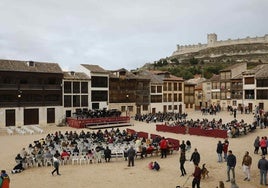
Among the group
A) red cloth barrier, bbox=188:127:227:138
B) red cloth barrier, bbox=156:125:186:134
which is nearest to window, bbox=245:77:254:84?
red cloth barrier, bbox=156:125:186:134

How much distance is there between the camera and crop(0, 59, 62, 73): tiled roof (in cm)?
4228

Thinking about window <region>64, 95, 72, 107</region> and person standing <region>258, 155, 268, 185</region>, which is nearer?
person standing <region>258, 155, 268, 185</region>

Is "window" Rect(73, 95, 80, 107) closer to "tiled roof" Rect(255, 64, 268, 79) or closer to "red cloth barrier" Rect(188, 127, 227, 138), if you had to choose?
"red cloth barrier" Rect(188, 127, 227, 138)

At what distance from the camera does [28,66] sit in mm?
44750

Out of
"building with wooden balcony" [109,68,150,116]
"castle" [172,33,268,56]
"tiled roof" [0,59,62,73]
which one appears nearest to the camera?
"tiled roof" [0,59,62,73]

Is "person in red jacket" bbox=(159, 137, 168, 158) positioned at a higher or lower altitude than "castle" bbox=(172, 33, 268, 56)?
lower

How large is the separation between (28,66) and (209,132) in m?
29.4

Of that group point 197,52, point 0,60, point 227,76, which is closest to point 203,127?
point 0,60

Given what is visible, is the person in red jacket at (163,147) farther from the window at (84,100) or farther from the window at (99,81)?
the window at (99,81)

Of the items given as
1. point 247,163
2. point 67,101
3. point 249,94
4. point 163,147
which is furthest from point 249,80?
point 247,163

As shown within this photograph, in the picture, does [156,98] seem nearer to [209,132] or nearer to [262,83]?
[262,83]

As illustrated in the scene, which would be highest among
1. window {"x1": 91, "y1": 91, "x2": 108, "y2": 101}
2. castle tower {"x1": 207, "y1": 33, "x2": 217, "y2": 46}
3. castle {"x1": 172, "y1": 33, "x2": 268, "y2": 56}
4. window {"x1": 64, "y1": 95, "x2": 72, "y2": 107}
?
castle tower {"x1": 207, "y1": 33, "x2": 217, "y2": 46}

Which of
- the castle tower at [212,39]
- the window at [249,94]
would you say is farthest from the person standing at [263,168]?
the castle tower at [212,39]

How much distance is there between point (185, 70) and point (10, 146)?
86.0 meters
